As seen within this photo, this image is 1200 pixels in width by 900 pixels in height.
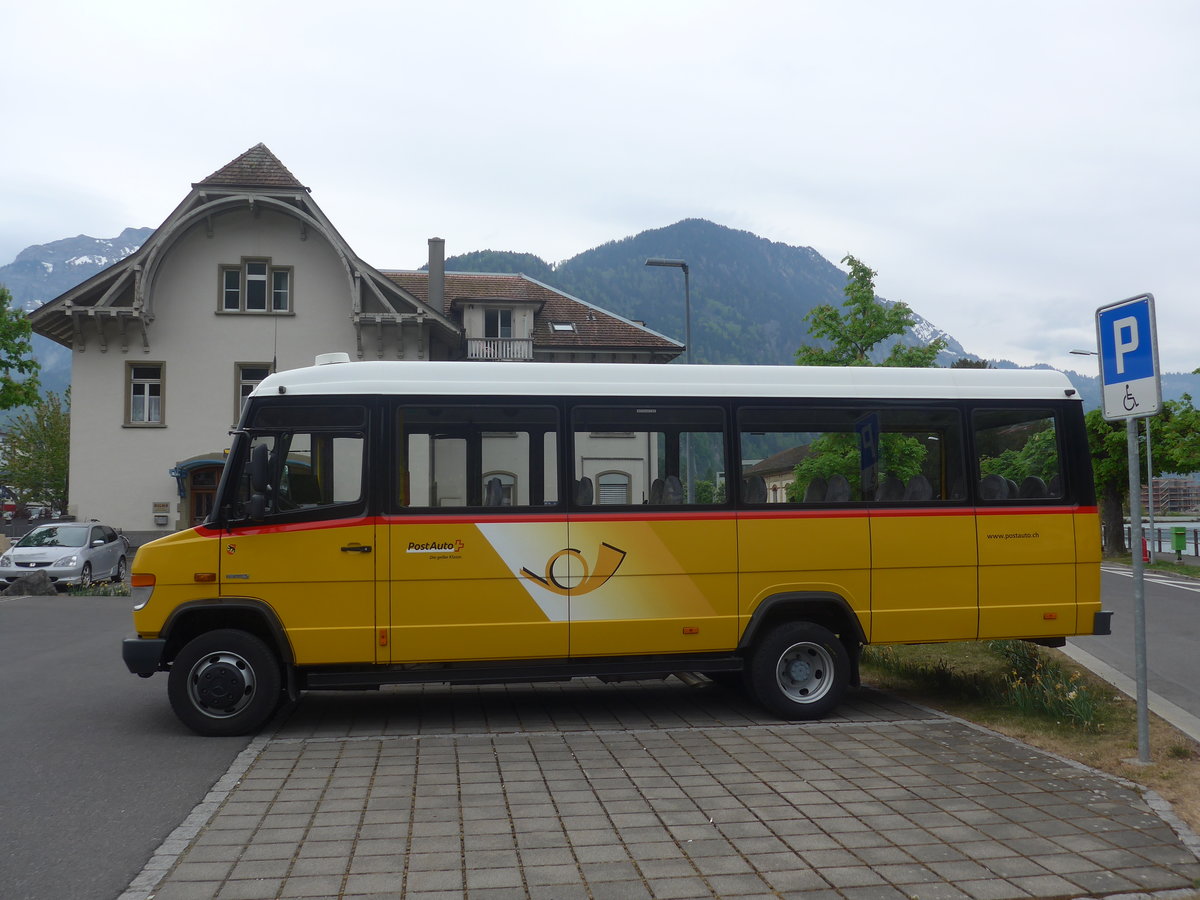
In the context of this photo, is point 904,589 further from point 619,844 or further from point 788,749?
point 619,844

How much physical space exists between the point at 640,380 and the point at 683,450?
2.26ft

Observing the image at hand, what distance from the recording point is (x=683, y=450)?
920 cm

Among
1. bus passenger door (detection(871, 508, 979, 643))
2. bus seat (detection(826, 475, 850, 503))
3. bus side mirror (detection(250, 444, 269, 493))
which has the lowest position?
bus passenger door (detection(871, 508, 979, 643))

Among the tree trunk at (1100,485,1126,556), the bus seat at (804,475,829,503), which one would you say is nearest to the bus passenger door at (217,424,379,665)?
the bus seat at (804,475,829,503)

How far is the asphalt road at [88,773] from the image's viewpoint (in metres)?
5.21

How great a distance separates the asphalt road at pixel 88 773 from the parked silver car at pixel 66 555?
12.7 metres

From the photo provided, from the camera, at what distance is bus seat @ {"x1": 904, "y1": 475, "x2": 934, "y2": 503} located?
30.7ft

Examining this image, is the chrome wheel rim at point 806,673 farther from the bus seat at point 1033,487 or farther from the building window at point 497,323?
the building window at point 497,323

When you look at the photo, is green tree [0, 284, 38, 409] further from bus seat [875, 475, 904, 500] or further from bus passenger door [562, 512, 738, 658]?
bus seat [875, 475, 904, 500]

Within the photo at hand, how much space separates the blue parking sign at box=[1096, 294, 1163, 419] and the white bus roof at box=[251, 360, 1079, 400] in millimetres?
1198

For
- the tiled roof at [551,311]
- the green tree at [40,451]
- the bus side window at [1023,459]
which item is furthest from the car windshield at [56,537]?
the green tree at [40,451]

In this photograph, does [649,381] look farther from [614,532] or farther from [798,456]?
[798,456]

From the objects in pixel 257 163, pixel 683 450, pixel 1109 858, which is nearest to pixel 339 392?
pixel 683 450

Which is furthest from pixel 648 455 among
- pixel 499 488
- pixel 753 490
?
pixel 499 488
